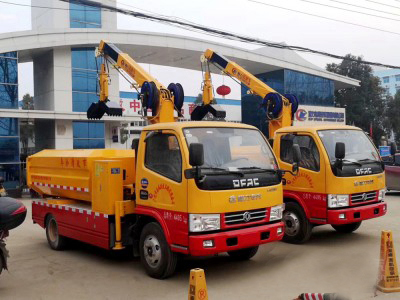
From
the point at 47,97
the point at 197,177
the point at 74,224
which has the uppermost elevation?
the point at 47,97

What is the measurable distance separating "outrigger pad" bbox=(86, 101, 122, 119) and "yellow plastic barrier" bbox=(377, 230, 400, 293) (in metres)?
7.31

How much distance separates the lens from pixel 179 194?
601cm

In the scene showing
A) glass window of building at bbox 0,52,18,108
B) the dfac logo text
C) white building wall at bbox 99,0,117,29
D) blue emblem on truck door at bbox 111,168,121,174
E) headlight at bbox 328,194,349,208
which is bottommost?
headlight at bbox 328,194,349,208

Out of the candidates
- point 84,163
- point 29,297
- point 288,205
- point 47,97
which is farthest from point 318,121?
point 29,297

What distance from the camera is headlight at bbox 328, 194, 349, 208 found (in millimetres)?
7969

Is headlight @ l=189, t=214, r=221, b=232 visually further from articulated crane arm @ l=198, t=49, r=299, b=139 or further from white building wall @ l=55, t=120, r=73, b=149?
white building wall @ l=55, t=120, r=73, b=149

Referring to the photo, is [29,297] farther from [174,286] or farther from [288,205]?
[288,205]

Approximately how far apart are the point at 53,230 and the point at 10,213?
2.94m

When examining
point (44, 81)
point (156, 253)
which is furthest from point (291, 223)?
point (44, 81)

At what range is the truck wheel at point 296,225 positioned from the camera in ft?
27.5

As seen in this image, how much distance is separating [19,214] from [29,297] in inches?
43.6

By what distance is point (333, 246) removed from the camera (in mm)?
8305

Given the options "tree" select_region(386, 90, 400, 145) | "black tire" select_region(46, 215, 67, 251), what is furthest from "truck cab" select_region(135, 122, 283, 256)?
"tree" select_region(386, 90, 400, 145)

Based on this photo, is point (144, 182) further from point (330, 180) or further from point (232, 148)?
point (330, 180)
